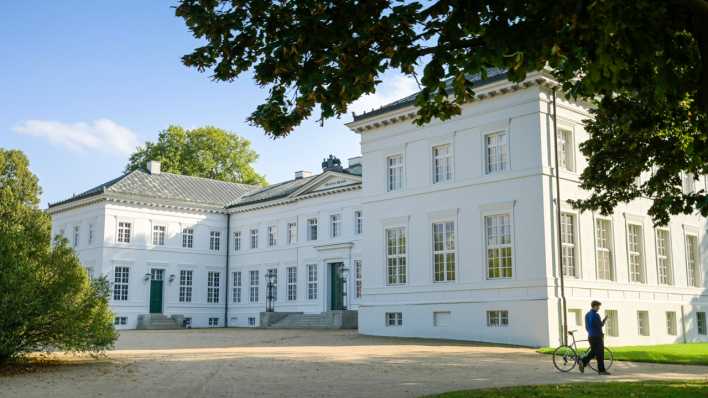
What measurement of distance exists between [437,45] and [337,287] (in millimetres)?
32903

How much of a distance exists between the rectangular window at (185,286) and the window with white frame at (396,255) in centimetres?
2253

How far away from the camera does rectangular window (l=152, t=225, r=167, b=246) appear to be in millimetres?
47438

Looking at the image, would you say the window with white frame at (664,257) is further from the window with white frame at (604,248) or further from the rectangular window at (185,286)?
the rectangular window at (185,286)

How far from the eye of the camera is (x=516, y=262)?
25.9 meters

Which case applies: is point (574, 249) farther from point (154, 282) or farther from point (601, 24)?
point (154, 282)

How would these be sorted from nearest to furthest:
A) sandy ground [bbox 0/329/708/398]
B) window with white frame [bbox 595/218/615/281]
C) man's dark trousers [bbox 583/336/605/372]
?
sandy ground [bbox 0/329/708/398] < man's dark trousers [bbox 583/336/605/372] < window with white frame [bbox 595/218/615/281]

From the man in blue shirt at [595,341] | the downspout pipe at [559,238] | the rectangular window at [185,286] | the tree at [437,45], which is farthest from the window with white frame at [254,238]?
the tree at [437,45]

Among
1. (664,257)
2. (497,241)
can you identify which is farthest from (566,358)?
(664,257)

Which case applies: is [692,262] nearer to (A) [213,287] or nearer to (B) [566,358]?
(B) [566,358]

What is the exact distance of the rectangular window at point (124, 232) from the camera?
151ft

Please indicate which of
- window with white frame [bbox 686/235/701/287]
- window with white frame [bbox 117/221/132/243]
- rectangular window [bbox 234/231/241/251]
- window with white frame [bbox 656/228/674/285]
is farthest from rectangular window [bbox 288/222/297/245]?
window with white frame [bbox 686/235/701/287]

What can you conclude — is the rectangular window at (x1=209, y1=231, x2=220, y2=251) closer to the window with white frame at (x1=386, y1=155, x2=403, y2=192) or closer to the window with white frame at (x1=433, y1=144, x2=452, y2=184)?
the window with white frame at (x1=386, y1=155, x2=403, y2=192)

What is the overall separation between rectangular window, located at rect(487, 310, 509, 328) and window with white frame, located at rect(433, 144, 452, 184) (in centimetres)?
564

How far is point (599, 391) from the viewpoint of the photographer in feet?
39.9
